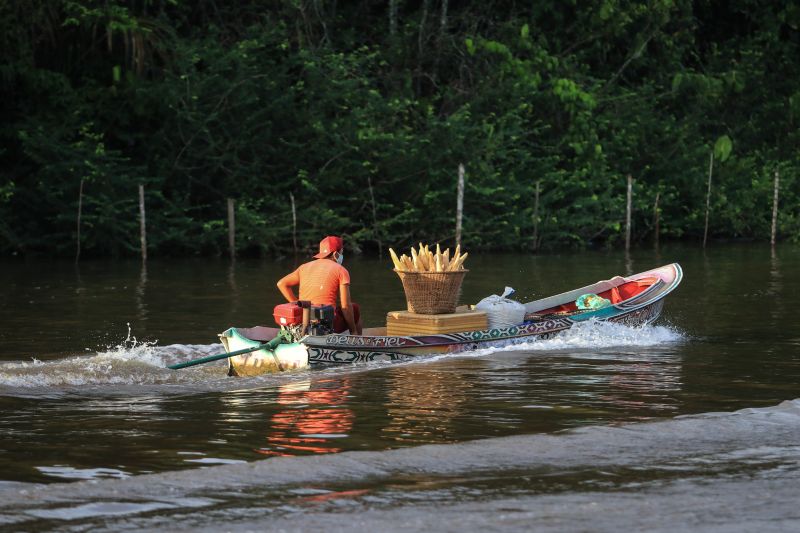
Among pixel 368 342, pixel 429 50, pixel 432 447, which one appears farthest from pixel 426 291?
pixel 429 50

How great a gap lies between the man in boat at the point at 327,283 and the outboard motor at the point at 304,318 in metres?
0.19

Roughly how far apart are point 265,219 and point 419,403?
21601 millimetres

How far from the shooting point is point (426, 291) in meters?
15.5

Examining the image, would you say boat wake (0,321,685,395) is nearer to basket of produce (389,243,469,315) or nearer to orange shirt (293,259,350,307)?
basket of produce (389,243,469,315)

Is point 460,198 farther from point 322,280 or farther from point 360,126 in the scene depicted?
point 322,280

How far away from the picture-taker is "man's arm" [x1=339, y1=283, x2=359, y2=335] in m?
14.4

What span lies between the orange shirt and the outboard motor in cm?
17

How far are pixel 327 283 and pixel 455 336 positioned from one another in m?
1.74

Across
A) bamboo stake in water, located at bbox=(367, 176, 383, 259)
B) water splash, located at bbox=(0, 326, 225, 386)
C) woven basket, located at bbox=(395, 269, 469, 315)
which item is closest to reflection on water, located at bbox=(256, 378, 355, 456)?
water splash, located at bbox=(0, 326, 225, 386)

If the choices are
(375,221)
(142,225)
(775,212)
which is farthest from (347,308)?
(775,212)

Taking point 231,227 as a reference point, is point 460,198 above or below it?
above

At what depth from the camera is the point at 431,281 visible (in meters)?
15.5

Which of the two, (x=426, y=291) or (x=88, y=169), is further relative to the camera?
(x=88, y=169)

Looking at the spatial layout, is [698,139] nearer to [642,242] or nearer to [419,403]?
[642,242]
